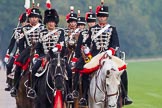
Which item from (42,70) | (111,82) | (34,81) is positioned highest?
(42,70)

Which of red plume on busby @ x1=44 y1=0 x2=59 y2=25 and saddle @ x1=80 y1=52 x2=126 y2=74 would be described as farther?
red plume on busby @ x1=44 y1=0 x2=59 y2=25

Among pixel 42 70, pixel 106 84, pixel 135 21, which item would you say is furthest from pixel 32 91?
pixel 135 21

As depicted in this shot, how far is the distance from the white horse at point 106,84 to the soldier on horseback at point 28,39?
112 inches

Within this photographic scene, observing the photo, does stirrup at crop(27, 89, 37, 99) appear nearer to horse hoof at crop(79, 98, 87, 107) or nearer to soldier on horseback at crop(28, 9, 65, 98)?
soldier on horseback at crop(28, 9, 65, 98)

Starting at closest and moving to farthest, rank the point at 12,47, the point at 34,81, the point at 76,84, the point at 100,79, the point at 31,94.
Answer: the point at 100,79 < the point at 31,94 < the point at 34,81 < the point at 76,84 < the point at 12,47

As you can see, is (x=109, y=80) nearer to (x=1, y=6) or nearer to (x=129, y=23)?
(x=1, y=6)

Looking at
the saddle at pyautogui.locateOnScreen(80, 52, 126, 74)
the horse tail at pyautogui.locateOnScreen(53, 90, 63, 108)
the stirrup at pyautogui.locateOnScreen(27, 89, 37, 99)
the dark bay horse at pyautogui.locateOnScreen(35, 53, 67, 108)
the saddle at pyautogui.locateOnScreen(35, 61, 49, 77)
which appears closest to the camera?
the horse tail at pyautogui.locateOnScreen(53, 90, 63, 108)

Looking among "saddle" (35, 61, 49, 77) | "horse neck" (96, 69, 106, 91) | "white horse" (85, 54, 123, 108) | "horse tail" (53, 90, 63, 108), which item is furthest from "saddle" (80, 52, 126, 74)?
"horse tail" (53, 90, 63, 108)

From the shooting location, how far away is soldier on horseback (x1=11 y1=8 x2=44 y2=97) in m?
18.5

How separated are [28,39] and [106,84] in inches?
164

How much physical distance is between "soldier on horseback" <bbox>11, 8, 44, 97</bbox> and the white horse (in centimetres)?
284

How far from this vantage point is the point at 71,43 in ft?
68.1

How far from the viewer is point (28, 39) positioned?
62.4 feet

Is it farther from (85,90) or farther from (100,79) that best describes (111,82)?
(85,90)
